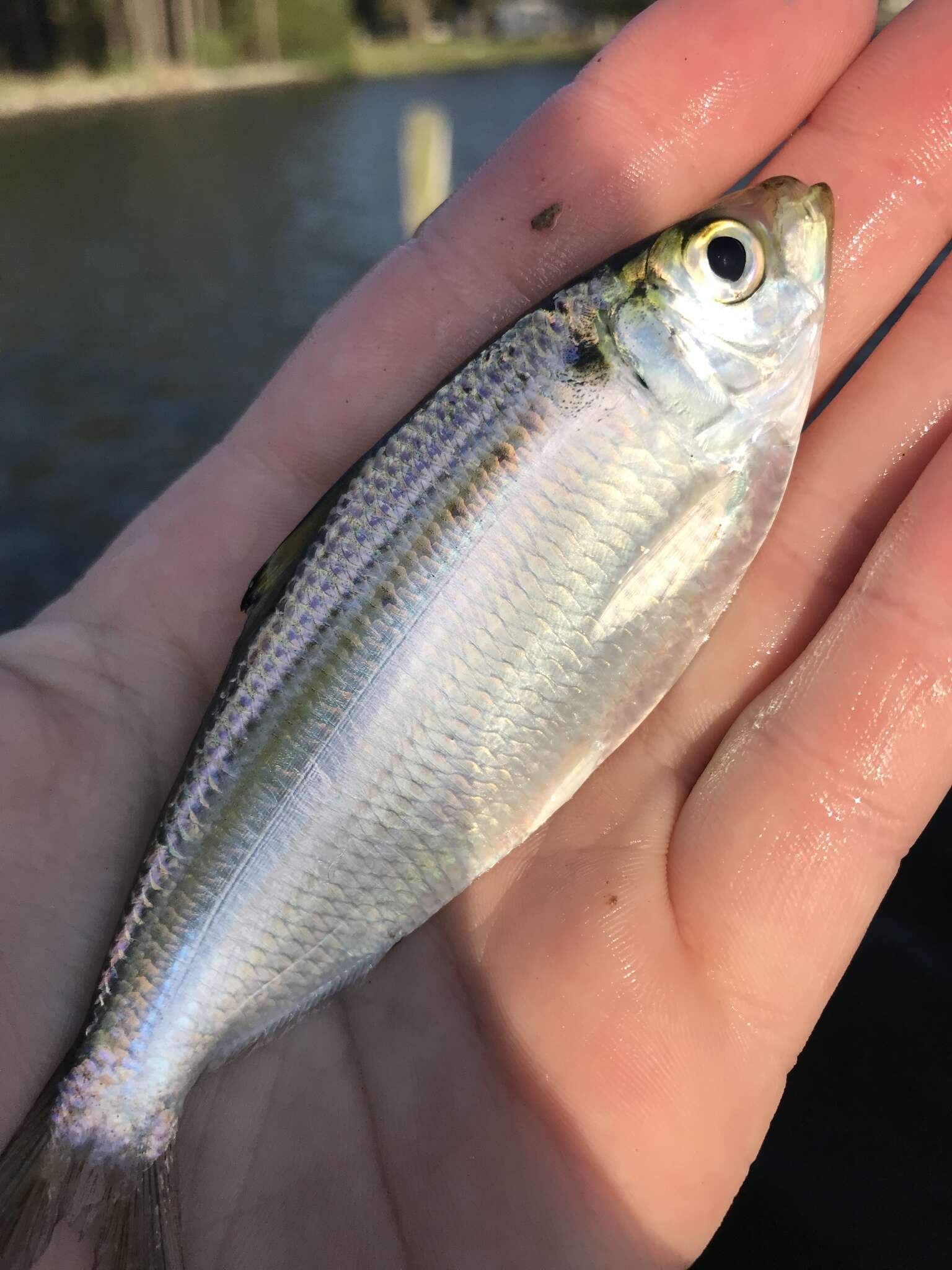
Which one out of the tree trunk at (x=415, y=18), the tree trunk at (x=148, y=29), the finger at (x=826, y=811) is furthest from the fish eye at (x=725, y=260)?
the tree trunk at (x=415, y=18)

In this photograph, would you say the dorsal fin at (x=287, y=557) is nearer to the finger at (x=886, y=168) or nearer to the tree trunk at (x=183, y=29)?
the finger at (x=886, y=168)

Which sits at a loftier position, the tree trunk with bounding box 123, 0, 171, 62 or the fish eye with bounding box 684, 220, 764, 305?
the tree trunk with bounding box 123, 0, 171, 62

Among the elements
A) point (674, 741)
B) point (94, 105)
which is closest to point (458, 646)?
point (674, 741)

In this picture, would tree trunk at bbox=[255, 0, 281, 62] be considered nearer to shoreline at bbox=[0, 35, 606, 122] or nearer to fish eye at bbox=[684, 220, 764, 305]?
shoreline at bbox=[0, 35, 606, 122]

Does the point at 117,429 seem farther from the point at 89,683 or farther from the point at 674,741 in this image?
the point at 674,741

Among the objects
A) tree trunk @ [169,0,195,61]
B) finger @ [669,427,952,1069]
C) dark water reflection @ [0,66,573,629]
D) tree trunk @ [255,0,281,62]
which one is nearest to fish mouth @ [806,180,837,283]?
finger @ [669,427,952,1069]

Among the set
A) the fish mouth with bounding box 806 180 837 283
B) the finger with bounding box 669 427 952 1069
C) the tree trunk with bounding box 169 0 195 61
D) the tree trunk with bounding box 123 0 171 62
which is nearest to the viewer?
→ the finger with bounding box 669 427 952 1069
